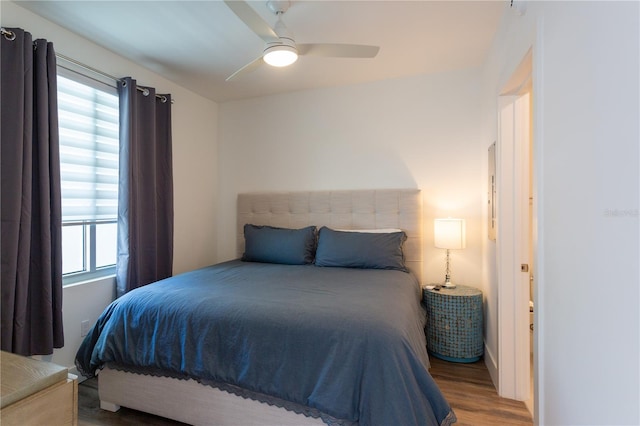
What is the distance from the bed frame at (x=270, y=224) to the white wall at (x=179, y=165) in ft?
1.47

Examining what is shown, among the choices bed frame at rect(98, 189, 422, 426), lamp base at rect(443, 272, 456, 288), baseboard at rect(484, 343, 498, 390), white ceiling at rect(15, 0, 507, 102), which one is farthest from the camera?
lamp base at rect(443, 272, 456, 288)

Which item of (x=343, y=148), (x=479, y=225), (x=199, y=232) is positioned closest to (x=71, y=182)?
(x=199, y=232)

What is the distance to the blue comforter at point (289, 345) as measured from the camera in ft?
4.50

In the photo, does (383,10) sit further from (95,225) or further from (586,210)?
(95,225)

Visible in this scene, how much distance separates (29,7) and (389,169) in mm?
3007

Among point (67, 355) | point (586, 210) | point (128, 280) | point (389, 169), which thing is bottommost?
point (67, 355)

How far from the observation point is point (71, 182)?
2277 millimetres

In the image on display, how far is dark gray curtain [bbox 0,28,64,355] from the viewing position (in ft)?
5.99

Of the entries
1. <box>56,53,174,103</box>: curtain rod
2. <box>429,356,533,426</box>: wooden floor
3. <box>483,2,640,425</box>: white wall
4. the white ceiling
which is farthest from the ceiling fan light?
<box>429,356,533,426</box>: wooden floor

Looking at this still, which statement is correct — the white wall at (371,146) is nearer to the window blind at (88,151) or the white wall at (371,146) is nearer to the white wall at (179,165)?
the white wall at (179,165)

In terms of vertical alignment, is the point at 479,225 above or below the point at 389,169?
below

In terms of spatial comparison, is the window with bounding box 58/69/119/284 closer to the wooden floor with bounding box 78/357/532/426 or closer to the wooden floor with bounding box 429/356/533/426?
the wooden floor with bounding box 78/357/532/426

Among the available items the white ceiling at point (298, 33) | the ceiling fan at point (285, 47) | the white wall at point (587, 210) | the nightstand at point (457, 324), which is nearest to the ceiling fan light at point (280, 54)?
the ceiling fan at point (285, 47)

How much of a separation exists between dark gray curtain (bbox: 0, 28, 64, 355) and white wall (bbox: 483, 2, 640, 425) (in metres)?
2.78
